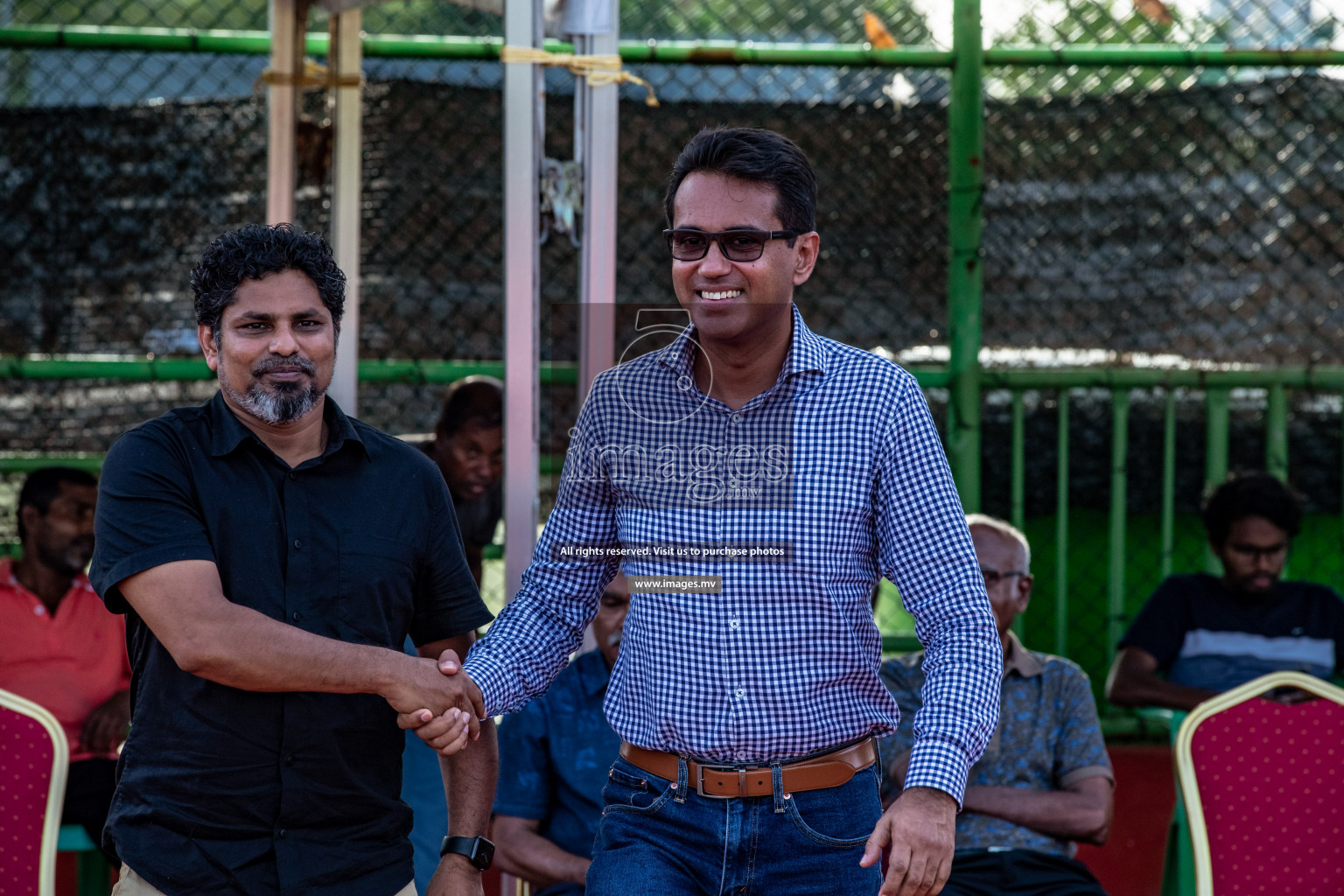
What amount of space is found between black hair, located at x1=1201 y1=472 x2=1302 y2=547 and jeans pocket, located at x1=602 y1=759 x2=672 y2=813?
282cm

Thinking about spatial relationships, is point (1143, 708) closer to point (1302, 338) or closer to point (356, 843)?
point (1302, 338)

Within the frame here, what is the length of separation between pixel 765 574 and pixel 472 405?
2.01 meters

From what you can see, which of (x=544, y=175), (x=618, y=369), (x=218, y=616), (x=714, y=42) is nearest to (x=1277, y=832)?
(x=618, y=369)

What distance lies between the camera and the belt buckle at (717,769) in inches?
76.9

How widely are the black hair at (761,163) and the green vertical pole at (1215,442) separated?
2.83 m

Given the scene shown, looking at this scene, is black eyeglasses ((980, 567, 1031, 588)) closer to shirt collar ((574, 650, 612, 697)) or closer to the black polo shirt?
shirt collar ((574, 650, 612, 697))

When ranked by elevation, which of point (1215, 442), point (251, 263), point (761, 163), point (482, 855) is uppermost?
point (761, 163)

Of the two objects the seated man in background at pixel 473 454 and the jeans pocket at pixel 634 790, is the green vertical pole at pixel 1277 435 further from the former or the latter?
the jeans pocket at pixel 634 790

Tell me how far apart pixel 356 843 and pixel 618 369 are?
0.85 m

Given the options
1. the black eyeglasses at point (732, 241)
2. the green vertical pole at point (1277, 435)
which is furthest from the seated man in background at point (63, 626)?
the green vertical pole at point (1277, 435)

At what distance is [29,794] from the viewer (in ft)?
9.58

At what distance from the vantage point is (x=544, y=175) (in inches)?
112

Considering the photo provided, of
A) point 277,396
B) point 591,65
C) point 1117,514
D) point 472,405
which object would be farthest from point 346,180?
point 1117,514

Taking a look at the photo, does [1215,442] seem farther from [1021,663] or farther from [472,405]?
[472,405]
